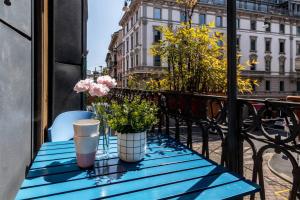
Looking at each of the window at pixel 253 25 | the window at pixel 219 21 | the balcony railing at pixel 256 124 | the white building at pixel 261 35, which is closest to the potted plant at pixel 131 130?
the balcony railing at pixel 256 124

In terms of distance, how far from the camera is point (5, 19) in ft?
5.06

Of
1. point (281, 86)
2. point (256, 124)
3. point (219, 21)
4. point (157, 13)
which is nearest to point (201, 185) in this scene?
point (256, 124)

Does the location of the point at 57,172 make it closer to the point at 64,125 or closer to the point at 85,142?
the point at 85,142

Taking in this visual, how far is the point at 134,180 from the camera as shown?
4.42ft

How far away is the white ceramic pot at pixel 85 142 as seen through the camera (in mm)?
1504

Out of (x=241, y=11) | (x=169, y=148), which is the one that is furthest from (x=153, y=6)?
(x=169, y=148)

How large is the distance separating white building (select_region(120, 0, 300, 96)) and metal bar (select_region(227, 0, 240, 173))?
2653cm

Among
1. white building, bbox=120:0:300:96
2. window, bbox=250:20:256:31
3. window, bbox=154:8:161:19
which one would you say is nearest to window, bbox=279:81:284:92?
white building, bbox=120:0:300:96

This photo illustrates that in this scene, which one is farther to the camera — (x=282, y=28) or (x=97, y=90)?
(x=282, y=28)

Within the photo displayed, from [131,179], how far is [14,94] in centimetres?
108

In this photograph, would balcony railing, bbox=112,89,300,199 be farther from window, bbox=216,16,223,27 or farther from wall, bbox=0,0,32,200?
window, bbox=216,16,223,27

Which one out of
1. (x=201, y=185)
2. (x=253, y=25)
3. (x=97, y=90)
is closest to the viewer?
(x=201, y=185)

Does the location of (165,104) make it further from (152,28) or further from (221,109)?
(152,28)

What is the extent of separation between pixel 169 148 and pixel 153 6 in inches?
1101
